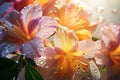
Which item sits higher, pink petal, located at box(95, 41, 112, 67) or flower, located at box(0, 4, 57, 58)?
flower, located at box(0, 4, 57, 58)

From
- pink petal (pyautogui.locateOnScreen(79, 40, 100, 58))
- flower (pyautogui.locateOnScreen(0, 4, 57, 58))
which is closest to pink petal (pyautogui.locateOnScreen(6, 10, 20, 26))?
flower (pyautogui.locateOnScreen(0, 4, 57, 58))

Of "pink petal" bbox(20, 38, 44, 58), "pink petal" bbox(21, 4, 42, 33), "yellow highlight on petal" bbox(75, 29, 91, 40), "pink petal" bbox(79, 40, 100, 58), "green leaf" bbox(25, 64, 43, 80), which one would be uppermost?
"pink petal" bbox(21, 4, 42, 33)

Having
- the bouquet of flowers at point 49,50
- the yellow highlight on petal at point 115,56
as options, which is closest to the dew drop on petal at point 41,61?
the bouquet of flowers at point 49,50

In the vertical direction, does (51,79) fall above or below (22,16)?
below

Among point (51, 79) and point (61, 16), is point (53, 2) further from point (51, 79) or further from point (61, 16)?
point (51, 79)

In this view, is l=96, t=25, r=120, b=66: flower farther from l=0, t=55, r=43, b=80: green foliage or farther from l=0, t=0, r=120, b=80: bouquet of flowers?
l=0, t=55, r=43, b=80: green foliage

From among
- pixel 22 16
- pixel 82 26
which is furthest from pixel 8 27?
pixel 82 26

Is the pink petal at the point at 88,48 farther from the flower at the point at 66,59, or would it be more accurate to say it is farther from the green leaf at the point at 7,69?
the green leaf at the point at 7,69
